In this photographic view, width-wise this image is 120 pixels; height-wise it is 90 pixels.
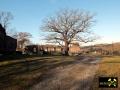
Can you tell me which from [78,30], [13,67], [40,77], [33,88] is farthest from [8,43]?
[33,88]

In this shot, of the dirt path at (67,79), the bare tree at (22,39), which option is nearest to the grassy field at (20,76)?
the dirt path at (67,79)

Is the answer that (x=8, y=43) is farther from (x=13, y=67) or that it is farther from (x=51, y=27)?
(x=13, y=67)

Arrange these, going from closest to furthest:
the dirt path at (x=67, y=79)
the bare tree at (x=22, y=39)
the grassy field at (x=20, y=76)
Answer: the dirt path at (x=67, y=79) < the grassy field at (x=20, y=76) < the bare tree at (x=22, y=39)

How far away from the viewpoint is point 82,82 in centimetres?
2497

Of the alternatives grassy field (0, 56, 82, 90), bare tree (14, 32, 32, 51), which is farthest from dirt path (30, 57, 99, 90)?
bare tree (14, 32, 32, 51)

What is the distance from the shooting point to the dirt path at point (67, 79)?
22672 mm

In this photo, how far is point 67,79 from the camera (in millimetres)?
26297

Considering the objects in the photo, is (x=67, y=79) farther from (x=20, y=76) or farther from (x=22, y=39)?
(x=22, y=39)

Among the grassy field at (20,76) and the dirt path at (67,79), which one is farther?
the grassy field at (20,76)

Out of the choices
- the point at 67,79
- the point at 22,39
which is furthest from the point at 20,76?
the point at 22,39

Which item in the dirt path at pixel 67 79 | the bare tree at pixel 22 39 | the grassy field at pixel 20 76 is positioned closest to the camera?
the dirt path at pixel 67 79

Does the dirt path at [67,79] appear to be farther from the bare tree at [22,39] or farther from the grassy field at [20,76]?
the bare tree at [22,39]

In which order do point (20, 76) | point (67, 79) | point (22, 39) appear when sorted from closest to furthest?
point (67, 79) → point (20, 76) → point (22, 39)

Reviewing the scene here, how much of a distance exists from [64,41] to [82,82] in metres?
51.2
